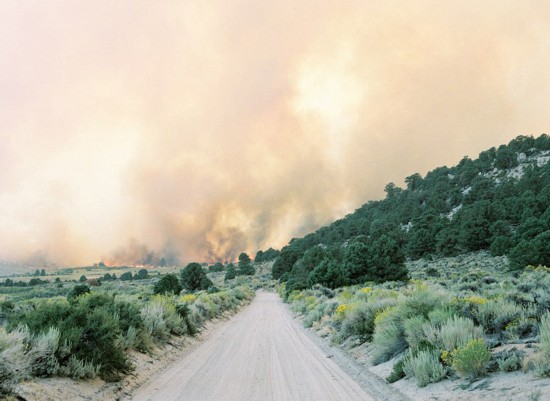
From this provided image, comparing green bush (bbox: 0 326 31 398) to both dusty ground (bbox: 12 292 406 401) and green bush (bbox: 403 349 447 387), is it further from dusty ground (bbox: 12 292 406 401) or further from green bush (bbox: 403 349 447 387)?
green bush (bbox: 403 349 447 387)

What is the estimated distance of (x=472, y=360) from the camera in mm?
7332

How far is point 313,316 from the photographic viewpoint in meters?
23.6

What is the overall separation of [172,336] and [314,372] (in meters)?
7.91

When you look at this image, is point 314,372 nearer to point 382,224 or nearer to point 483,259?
point 483,259

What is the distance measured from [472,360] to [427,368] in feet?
3.44

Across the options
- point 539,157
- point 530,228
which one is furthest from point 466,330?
point 539,157

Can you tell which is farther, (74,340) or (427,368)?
(74,340)

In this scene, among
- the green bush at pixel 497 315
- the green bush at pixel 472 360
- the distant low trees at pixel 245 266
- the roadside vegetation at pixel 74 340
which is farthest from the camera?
the distant low trees at pixel 245 266

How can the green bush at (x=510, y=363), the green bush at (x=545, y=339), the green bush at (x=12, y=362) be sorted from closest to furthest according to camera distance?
the green bush at (x=12, y=362) < the green bush at (x=545, y=339) < the green bush at (x=510, y=363)

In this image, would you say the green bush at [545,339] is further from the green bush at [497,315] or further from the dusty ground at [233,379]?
the dusty ground at [233,379]

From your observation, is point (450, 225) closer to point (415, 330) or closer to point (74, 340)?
point (415, 330)

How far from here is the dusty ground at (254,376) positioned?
8242mm

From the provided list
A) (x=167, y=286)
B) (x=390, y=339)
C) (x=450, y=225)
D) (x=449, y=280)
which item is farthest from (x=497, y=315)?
(x=450, y=225)

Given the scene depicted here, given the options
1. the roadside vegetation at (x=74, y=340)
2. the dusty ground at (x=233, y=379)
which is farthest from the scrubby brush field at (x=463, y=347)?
the roadside vegetation at (x=74, y=340)
